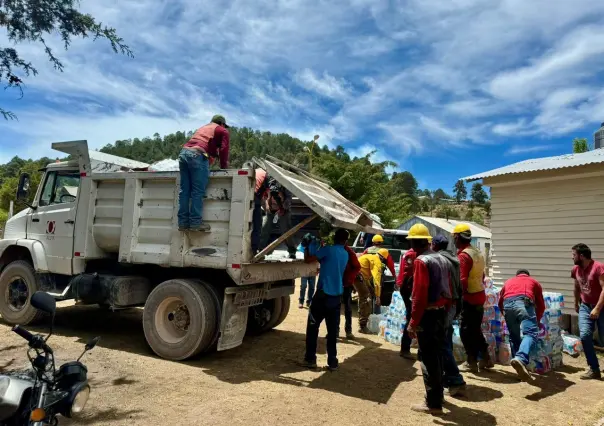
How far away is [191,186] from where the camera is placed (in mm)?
5566

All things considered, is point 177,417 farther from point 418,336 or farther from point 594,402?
point 594,402

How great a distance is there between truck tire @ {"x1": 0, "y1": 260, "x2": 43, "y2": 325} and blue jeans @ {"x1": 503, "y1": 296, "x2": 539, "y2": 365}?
6.91 metres

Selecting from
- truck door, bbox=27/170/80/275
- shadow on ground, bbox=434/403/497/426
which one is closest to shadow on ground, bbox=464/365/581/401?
shadow on ground, bbox=434/403/497/426

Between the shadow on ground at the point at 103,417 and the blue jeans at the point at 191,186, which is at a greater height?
the blue jeans at the point at 191,186

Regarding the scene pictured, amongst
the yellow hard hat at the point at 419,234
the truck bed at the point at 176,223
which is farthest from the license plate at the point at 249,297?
the yellow hard hat at the point at 419,234

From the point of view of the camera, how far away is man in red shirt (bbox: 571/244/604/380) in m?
5.64

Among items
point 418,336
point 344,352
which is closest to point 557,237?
point 344,352

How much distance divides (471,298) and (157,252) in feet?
13.5

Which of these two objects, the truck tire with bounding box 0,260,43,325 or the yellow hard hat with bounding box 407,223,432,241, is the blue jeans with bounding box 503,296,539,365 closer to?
the yellow hard hat with bounding box 407,223,432,241

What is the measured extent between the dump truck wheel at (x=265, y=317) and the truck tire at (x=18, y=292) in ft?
11.2

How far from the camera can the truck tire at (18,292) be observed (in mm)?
7012

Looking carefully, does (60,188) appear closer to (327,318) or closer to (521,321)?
(327,318)

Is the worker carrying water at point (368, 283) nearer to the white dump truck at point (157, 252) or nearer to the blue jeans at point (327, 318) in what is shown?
the white dump truck at point (157, 252)

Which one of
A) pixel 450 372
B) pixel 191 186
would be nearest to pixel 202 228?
pixel 191 186
